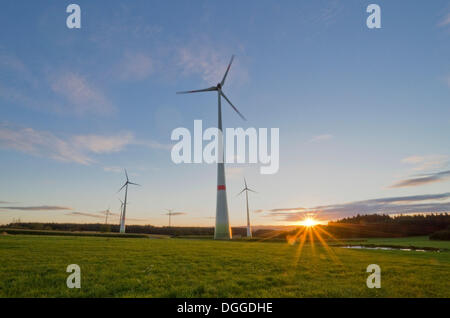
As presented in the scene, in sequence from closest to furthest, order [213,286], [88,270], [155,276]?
[213,286] → [155,276] → [88,270]

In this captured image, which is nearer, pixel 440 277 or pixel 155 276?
pixel 155 276

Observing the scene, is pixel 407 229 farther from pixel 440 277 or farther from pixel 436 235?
pixel 440 277

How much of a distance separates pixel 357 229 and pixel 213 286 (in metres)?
115

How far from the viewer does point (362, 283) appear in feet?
34.1

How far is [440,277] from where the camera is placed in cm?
1259

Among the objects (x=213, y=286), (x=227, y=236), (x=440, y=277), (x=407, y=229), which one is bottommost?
(x=407, y=229)
